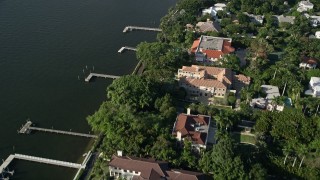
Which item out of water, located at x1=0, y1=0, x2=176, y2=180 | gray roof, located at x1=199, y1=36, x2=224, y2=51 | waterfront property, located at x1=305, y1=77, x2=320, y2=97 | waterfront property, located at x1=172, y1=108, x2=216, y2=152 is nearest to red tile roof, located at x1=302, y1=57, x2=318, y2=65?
waterfront property, located at x1=305, y1=77, x2=320, y2=97

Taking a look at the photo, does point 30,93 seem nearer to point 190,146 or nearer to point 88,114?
point 88,114

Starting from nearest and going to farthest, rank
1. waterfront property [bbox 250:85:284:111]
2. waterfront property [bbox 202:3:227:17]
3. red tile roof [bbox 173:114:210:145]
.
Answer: red tile roof [bbox 173:114:210:145] < waterfront property [bbox 250:85:284:111] < waterfront property [bbox 202:3:227:17]

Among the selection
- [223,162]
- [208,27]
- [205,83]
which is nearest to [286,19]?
[208,27]

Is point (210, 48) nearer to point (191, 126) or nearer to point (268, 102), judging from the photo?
point (268, 102)

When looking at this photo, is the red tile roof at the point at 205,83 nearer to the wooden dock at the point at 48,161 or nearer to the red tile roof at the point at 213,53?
the red tile roof at the point at 213,53

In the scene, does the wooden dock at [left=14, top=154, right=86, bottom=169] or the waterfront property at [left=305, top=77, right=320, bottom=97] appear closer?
the wooden dock at [left=14, top=154, right=86, bottom=169]

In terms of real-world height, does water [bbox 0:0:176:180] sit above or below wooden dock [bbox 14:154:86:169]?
above

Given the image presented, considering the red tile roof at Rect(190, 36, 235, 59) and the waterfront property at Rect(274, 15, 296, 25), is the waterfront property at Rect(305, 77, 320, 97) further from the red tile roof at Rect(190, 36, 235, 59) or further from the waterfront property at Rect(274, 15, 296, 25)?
the waterfront property at Rect(274, 15, 296, 25)
